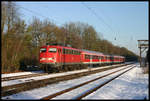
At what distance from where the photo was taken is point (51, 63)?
733 inches

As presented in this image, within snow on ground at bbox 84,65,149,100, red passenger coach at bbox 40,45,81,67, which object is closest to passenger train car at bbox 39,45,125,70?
red passenger coach at bbox 40,45,81,67

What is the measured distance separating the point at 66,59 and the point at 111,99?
1409 centimetres

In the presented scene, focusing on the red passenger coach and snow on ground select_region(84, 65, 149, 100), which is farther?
the red passenger coach

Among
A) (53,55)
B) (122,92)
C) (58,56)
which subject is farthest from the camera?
(58,56)

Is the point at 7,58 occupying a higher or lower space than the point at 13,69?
higher

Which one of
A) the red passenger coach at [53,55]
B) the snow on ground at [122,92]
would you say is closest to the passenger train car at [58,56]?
the red passenger coach at [53,55]

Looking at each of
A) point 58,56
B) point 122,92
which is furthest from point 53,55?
point 122,92

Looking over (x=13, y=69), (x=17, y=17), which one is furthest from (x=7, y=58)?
(x=17, y=17)

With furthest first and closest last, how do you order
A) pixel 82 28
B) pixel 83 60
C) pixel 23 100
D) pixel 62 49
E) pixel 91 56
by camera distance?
pixel 82 28
pixel 91 56
pixel 83 60
pixel 62 49
pixel 23 100

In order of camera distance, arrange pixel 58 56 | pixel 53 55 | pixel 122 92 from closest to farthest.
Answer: pixel 122 92 → pixel 53 55 → pixel 58 56

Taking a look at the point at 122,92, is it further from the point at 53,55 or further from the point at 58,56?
the point at 58,56

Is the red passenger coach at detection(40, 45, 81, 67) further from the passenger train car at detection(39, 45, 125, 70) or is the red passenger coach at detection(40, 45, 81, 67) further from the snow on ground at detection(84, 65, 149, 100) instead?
the snow on ground at detection(84, 65, 149, 100)

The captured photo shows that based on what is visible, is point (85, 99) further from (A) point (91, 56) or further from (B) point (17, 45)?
(A) point (91, 56)

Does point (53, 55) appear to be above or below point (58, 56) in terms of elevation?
above
